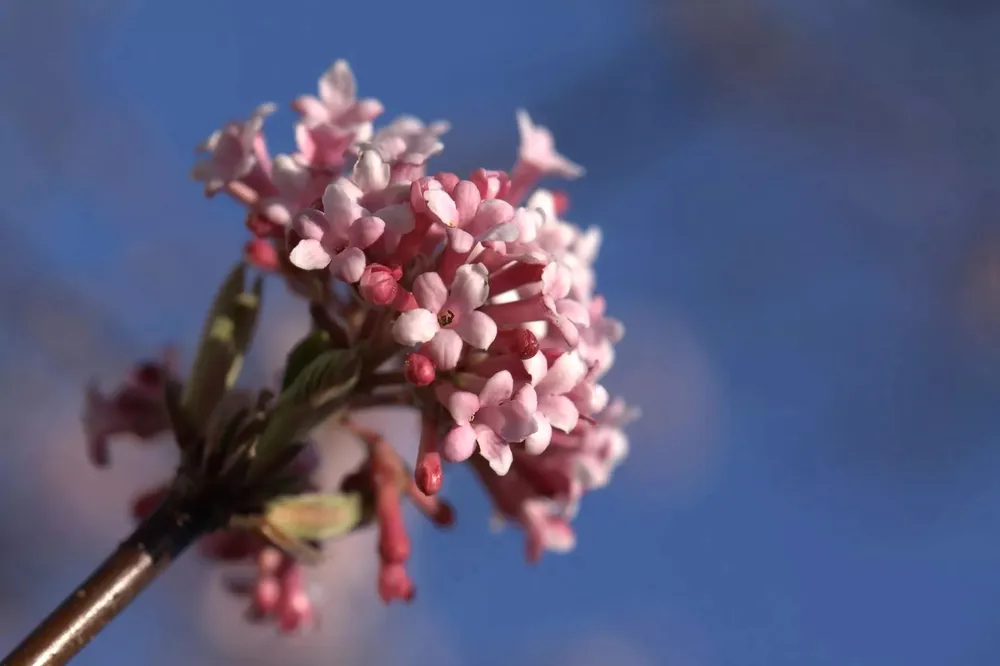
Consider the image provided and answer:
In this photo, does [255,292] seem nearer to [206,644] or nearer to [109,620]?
[109,620]

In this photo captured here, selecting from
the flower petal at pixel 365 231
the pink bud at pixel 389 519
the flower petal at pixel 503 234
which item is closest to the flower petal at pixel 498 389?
the flower petal at pixel 503 234

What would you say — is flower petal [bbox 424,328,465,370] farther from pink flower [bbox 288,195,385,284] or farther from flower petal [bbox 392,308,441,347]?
pink flower [bbox 288,195,385,284]

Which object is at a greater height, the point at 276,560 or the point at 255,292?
the point at 255,292

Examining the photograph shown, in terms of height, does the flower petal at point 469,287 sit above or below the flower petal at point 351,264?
above

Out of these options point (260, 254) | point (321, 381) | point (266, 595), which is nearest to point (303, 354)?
point (321, 381)

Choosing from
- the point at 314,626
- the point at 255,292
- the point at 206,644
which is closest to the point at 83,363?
the point at 206,644

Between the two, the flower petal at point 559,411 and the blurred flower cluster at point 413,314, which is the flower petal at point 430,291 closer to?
the blurred flower cluster at point 413,314
